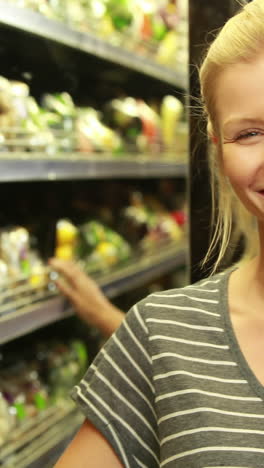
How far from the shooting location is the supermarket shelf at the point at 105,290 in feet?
4.73

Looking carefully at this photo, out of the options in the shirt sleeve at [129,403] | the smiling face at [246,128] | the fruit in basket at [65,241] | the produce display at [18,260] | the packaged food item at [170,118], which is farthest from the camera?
the packaged food item at [170,118]

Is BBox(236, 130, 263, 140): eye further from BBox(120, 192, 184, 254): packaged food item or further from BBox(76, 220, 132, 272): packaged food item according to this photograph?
BBox(120, 192, 184, 254): packaged food item

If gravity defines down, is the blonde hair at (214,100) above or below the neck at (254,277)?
above

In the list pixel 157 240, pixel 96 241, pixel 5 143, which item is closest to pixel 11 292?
pixel 5 143

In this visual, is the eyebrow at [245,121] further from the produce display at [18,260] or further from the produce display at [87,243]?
the produce display at [18,260]

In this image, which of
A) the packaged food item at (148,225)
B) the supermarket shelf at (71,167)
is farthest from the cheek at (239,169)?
the packaged food item at (148,225)

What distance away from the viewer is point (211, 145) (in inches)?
43.7

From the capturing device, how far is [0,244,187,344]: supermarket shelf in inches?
56.8

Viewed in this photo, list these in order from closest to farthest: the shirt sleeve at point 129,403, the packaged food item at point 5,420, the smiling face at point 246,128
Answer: the smiling face at point 246,128
the shirt sleeve at point 129,403
the packaged food item at point 5,420

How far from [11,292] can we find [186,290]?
635 mm

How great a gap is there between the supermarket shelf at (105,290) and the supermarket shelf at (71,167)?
0.94 feet

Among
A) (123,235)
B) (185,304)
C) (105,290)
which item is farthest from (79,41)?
(185,304)

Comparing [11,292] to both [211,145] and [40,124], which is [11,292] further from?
[211,145]

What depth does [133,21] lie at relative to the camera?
2.24m
